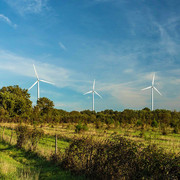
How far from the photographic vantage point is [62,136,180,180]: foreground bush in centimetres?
666

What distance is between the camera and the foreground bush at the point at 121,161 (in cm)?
666

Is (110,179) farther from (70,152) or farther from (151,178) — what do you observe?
(70,152)

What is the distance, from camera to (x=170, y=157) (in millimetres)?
6691

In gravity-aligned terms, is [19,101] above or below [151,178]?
above

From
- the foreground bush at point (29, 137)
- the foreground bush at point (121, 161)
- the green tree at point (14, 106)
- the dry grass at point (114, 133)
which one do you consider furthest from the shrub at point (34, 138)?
the green tree at point (14, 106)

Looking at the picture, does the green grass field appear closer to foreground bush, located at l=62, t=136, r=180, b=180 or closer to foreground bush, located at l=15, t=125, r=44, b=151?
foreground bush, located at l=15, t=125, r=44, b=151

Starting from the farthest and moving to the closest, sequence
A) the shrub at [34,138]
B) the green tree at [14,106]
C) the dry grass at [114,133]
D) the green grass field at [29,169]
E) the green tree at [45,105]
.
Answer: the green tree at [45,105] < the green tree at [14,106] < the shrub at [34,138] < the dry grass at [114,133] < the green grass field at [29,169]

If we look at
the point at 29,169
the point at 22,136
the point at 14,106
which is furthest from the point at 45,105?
the point at 29,169

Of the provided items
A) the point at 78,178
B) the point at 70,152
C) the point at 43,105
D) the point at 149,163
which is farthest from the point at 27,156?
the point at 43,105

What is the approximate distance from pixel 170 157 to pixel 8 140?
51.9 feet

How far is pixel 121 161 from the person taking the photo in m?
7.68

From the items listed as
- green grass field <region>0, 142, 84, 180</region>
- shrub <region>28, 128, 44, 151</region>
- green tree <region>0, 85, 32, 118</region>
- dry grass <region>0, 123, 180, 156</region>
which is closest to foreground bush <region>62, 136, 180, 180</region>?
green grass field <region>0, 142, 84, 180</region>

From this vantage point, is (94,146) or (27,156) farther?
(27,156)

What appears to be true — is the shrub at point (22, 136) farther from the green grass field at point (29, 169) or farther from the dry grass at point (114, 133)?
the dry grass at point (114, 133)
